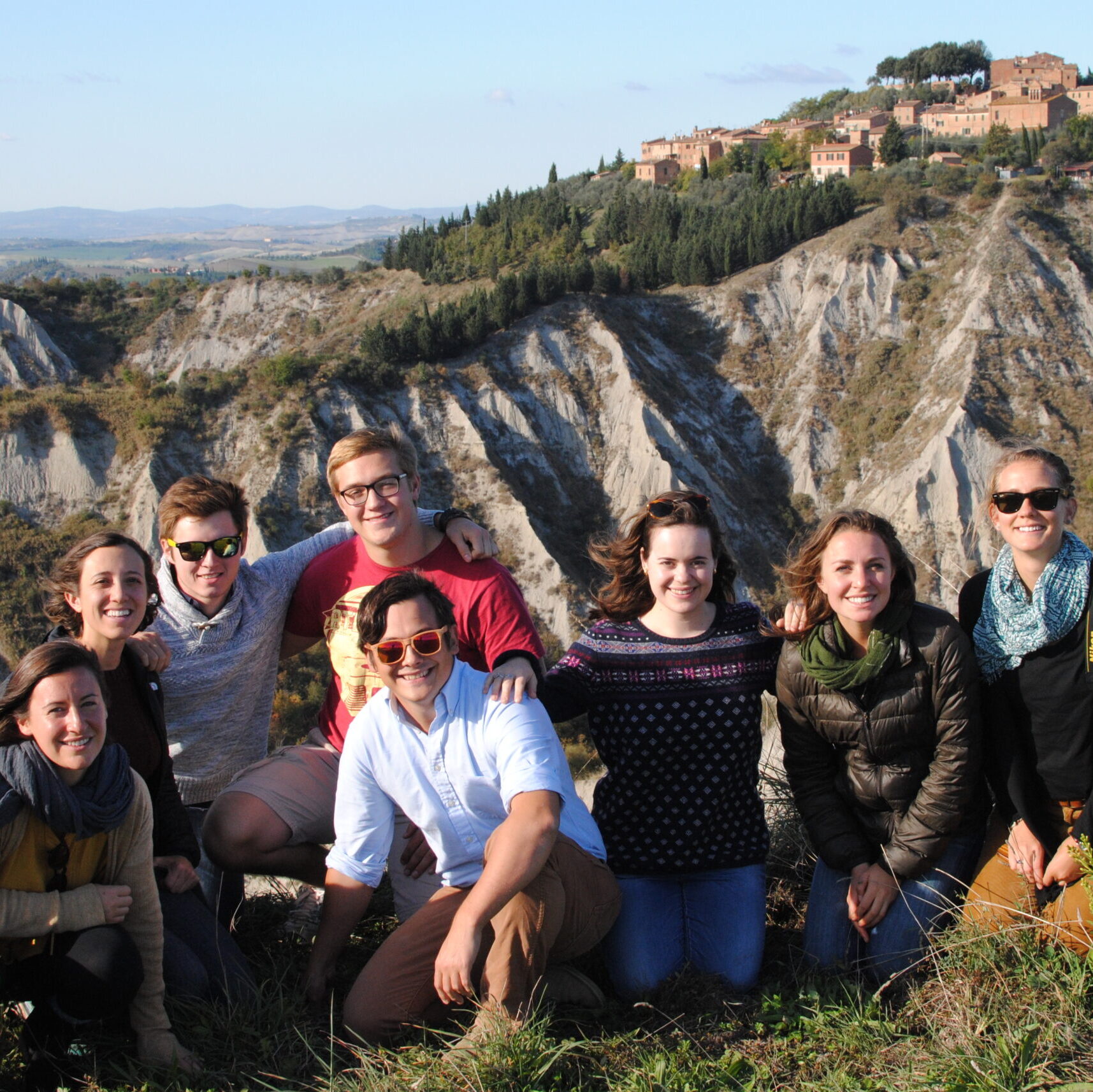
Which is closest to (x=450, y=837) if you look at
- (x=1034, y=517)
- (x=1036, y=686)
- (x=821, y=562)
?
(x=821, y=562)

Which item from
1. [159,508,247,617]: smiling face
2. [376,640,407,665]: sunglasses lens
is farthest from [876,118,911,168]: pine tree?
[376,640,407,665]: sunglasses lens

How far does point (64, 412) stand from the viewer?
35.8 m

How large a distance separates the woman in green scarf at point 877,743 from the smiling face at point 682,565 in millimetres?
453

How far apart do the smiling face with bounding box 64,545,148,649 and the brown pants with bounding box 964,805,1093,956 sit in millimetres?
4254

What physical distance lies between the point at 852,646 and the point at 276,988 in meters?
3.20

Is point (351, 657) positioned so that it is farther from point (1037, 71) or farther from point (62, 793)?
point (1037, 71)

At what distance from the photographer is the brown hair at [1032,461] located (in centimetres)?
468

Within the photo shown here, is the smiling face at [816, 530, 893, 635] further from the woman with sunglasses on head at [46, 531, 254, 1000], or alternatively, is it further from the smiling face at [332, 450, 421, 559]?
the woman with sunglasses on head at [46, 531, 254, 1000]

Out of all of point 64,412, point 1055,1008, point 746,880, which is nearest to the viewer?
point 1055,1008

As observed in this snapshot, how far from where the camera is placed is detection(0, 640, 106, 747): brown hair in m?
3.79

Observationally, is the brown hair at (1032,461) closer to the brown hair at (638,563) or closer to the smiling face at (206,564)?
the brown hair at (638,563)

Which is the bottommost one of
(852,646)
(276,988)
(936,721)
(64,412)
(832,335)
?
(276,988)

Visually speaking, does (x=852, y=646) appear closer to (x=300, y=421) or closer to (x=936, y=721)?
(x=936, y=721)

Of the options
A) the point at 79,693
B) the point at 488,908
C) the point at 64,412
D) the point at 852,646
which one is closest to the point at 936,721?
the point at 852,646
